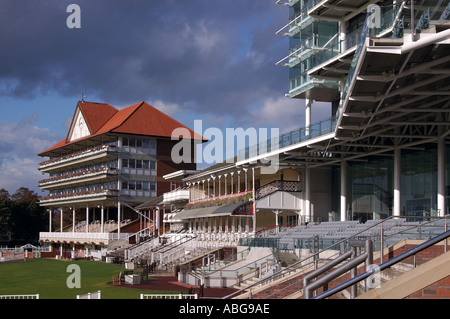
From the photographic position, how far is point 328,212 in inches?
1663

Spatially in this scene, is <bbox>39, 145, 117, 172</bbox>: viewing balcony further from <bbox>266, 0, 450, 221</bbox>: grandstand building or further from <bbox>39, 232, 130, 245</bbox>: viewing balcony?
<bbox>266, 0, 450, 221</bbox>: grandstand building

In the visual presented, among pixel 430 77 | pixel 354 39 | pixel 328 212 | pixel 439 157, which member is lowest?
pixel 328 212

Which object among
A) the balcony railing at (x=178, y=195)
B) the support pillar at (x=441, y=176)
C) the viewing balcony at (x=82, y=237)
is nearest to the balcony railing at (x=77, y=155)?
the viewing balcony at (x=82, y=237)

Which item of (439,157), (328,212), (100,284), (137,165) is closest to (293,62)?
(328,212)

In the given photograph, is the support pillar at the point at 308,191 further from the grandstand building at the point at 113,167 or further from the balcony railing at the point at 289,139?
the grandstand building at the point at 113,167

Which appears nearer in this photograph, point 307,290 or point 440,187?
point 307,290

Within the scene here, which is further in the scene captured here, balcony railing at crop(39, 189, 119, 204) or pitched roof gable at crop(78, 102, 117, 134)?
pitched roof gable at crop(78, 102, 117, 134)

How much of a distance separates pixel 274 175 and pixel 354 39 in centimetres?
1606

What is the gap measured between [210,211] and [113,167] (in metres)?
27.6

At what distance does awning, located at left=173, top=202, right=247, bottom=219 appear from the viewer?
4433 cm

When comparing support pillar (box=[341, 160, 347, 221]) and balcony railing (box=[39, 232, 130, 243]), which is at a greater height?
support pillar (box=[341, 160, 347, 221])

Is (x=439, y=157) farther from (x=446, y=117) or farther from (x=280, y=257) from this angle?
(x=280, y=257)

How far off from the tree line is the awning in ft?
147

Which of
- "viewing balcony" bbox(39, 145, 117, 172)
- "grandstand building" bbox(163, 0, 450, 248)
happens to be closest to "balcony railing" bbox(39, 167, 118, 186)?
"viewing balcony" bbox(39, 145, 117, 172)
